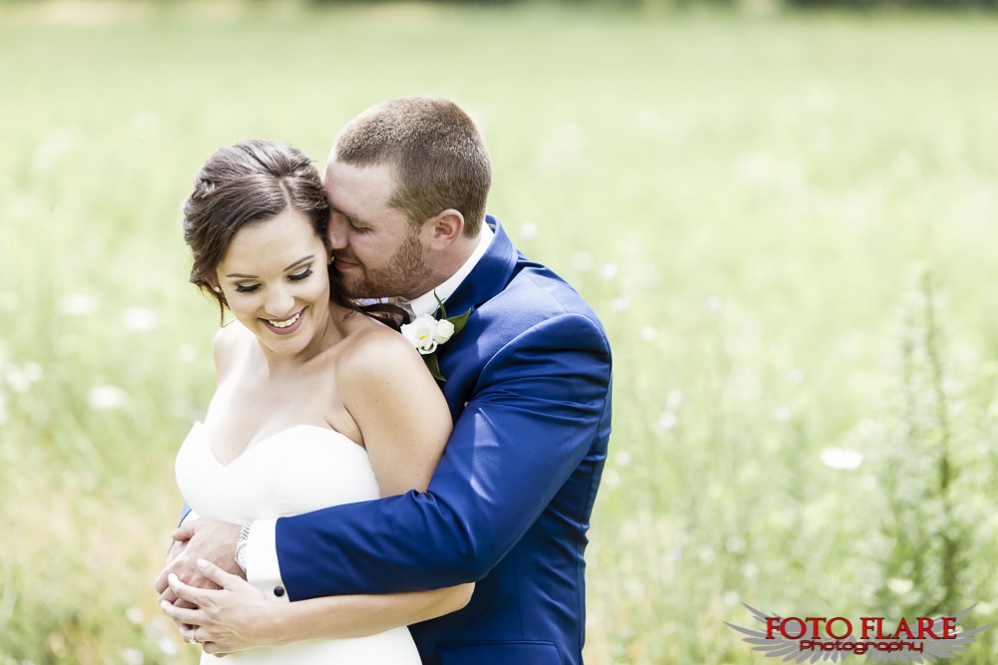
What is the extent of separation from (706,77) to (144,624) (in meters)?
15.8

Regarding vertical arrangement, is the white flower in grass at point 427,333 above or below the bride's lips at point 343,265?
below

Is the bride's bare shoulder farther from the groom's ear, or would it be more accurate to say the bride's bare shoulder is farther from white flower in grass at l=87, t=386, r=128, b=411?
white flower in grass at l=87, t=386, r=128, b=411

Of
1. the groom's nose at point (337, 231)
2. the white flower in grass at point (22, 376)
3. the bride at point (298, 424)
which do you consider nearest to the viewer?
the bride at point (298, 424)

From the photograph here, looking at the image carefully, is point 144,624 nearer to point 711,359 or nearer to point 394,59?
point 711,359

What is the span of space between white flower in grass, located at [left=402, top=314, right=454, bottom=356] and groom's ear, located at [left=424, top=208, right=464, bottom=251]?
23cm

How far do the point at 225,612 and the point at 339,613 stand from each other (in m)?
0.28

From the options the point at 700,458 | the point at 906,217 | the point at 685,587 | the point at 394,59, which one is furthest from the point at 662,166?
the point at 394,59

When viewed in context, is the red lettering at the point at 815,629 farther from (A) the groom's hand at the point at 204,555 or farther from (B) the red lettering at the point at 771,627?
(A) the groom's hand at the point at 204,555

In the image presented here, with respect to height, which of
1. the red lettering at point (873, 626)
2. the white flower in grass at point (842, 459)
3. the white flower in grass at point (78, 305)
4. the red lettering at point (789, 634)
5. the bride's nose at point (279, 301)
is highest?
the bride's nose at point (279, 301)

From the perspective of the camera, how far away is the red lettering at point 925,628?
3707 mm

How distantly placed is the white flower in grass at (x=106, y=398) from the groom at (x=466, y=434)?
2.41 m

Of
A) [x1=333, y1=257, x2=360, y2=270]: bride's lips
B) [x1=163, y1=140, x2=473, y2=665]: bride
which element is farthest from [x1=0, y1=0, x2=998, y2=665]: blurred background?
[x1=163, y1=140, x2=473, y2=665]: bride

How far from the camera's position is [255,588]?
8.60 feet

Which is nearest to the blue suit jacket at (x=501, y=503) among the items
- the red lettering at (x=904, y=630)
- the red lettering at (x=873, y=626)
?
the red lettering at (x=873, y=626)
